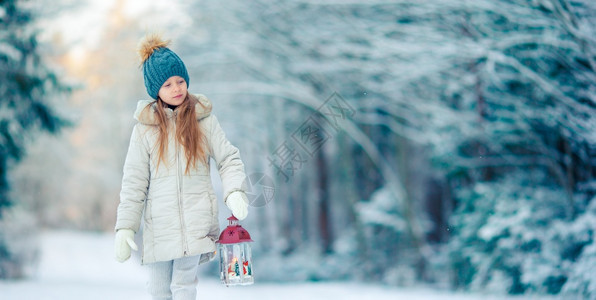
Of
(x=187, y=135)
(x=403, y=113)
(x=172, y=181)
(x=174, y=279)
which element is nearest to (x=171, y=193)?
(x=172, y=181)

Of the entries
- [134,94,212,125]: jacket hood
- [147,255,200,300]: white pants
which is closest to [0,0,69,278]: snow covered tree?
[134,94,212,125]: jacket hood

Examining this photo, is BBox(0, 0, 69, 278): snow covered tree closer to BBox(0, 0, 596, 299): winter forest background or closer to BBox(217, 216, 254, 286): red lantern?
BBox(0, 0, 596, 299): winter forest background

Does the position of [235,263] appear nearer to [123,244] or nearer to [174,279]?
[174,279]

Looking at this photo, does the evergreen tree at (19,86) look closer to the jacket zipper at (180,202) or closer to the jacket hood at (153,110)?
the jacket hood at (153,110)

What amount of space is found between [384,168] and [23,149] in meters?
6.27

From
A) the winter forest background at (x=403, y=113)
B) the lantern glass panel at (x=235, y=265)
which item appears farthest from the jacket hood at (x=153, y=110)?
the winter forest background at (x=403, y=113)

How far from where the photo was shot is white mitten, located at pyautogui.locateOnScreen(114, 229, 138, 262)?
2.82 meters

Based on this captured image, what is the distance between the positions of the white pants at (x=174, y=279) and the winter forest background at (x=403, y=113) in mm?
1298

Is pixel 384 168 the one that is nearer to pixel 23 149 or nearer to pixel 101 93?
pixel 23 149

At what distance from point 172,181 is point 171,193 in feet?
0.22

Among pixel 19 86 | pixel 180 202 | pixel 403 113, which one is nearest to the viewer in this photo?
pixel 180 202

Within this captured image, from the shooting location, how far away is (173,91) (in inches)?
122

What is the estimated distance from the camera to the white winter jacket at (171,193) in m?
2.90

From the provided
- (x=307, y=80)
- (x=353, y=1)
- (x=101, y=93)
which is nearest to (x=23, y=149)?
(x=307, y=80)
